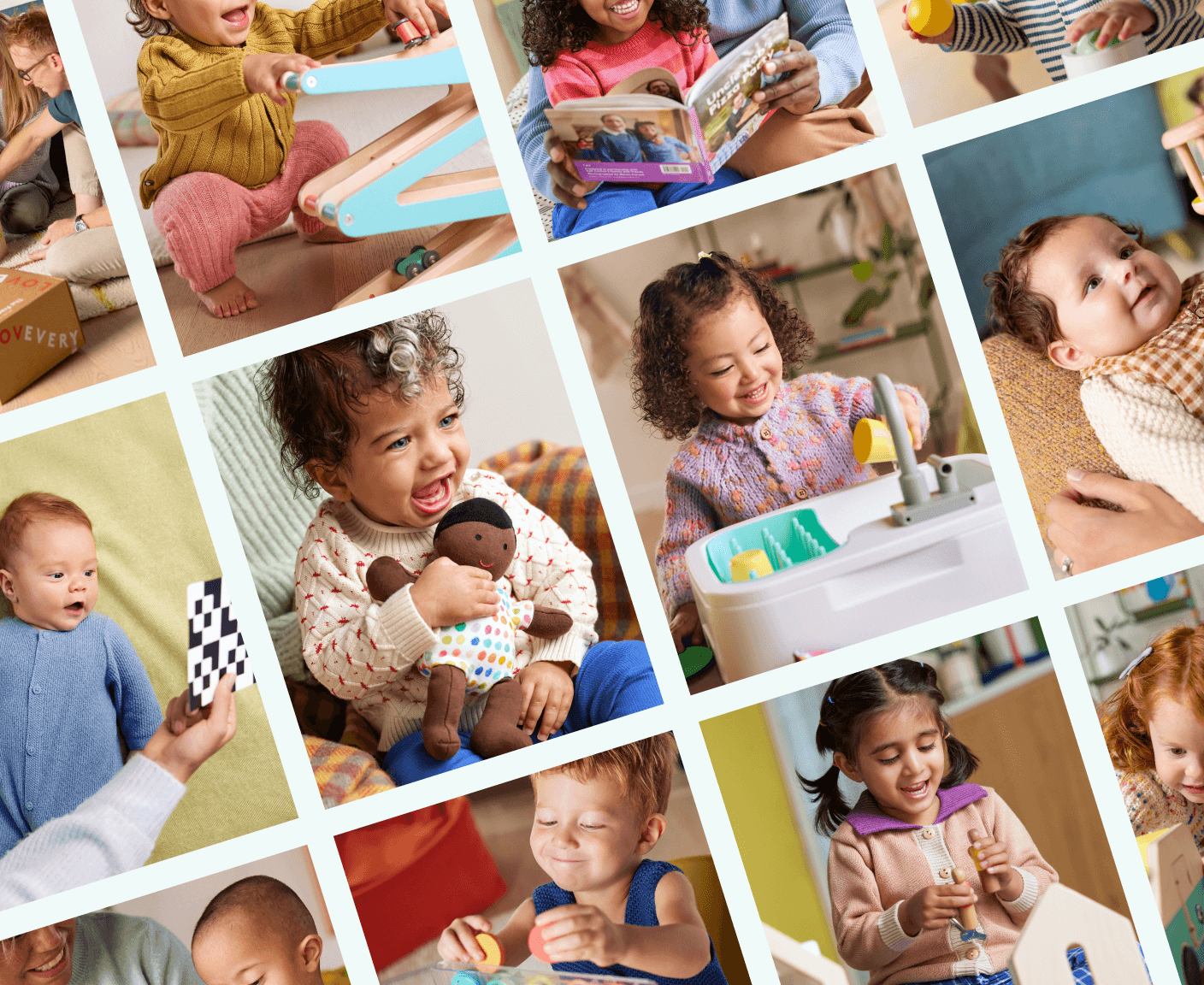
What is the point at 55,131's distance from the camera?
0.91 meters

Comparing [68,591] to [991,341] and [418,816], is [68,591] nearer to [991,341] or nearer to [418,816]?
[418,816]

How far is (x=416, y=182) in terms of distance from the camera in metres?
0.88

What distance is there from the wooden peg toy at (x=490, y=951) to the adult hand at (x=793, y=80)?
843 mm

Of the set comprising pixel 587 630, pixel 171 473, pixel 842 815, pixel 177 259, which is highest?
pixel 177 259

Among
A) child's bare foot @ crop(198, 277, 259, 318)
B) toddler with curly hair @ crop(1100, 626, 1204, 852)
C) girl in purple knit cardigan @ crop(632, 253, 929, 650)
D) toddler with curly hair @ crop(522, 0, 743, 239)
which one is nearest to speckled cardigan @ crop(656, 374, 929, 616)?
girl in purple knit cardigan @ crop(632, 253, 929, 650)

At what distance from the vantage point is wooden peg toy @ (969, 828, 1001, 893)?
880mm

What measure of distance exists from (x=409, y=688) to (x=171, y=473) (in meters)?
0.30

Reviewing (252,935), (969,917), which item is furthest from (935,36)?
(252,935)

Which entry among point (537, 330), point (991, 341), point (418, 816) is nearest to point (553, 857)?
point (418, 816)

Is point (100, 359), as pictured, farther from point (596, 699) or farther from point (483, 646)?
point (596, 699)

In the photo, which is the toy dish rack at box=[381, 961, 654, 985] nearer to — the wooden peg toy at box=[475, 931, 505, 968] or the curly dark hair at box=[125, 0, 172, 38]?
the wooden peg toy at box=[475, 931, 505, 968]

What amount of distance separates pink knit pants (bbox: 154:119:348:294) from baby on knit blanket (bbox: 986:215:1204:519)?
0.67 meters

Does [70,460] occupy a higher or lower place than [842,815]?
higher

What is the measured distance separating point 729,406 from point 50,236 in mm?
686
